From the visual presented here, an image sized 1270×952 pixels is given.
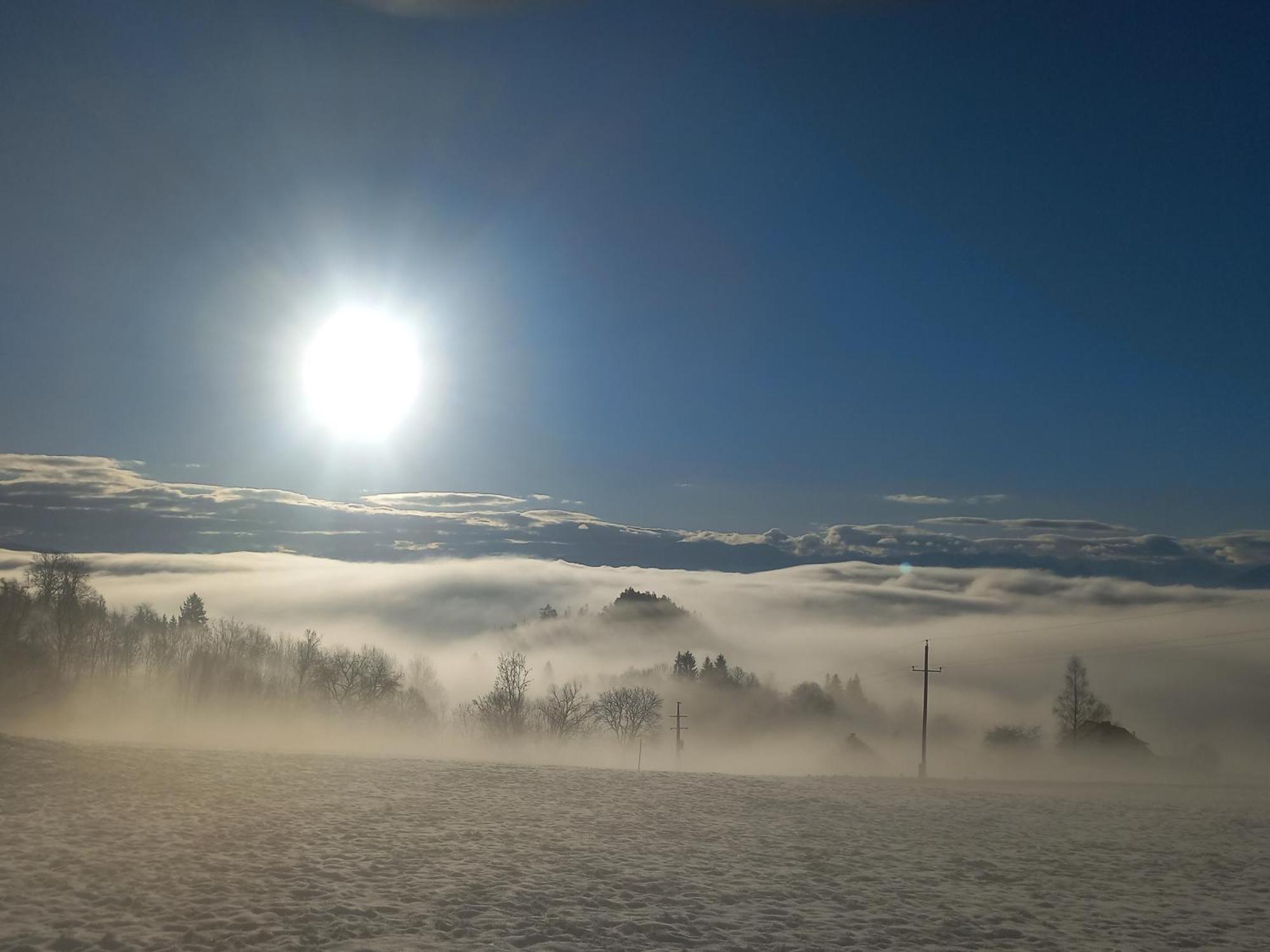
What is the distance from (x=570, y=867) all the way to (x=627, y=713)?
12237cm

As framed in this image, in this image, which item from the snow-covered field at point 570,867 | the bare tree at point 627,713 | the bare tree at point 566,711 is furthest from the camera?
the bare tree at point 627,713

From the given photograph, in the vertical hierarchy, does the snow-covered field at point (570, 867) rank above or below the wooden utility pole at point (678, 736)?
above

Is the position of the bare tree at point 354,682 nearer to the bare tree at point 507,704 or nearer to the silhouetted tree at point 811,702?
the bare tree at point 507,704

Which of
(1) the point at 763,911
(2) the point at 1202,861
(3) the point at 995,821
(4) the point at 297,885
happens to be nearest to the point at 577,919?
(1) the point at 763,911

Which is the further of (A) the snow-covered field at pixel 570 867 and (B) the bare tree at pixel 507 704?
(B) the bare tree at pixel 507 704

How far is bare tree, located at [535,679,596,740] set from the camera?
127 meters

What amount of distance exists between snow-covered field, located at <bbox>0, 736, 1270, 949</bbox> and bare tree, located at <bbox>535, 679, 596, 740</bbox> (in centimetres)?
9601

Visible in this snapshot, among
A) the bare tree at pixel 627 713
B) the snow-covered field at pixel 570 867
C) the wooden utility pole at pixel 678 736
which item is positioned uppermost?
the snow-covered field at pixel 570 867

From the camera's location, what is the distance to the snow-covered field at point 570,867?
14666 mm

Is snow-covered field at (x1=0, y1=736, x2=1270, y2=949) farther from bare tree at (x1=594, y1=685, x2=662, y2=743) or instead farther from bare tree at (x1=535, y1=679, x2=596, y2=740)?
bare tree at (x1=594, y1=685, x2=662, y2=743)

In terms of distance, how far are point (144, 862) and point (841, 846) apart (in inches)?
637

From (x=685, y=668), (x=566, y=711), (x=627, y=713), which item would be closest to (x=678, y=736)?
(x=566, y=711)

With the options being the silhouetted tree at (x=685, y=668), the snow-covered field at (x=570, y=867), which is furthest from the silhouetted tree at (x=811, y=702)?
the snow-covered field at (x=570, y=867)

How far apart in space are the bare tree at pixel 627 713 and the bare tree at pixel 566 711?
2.44 metres
